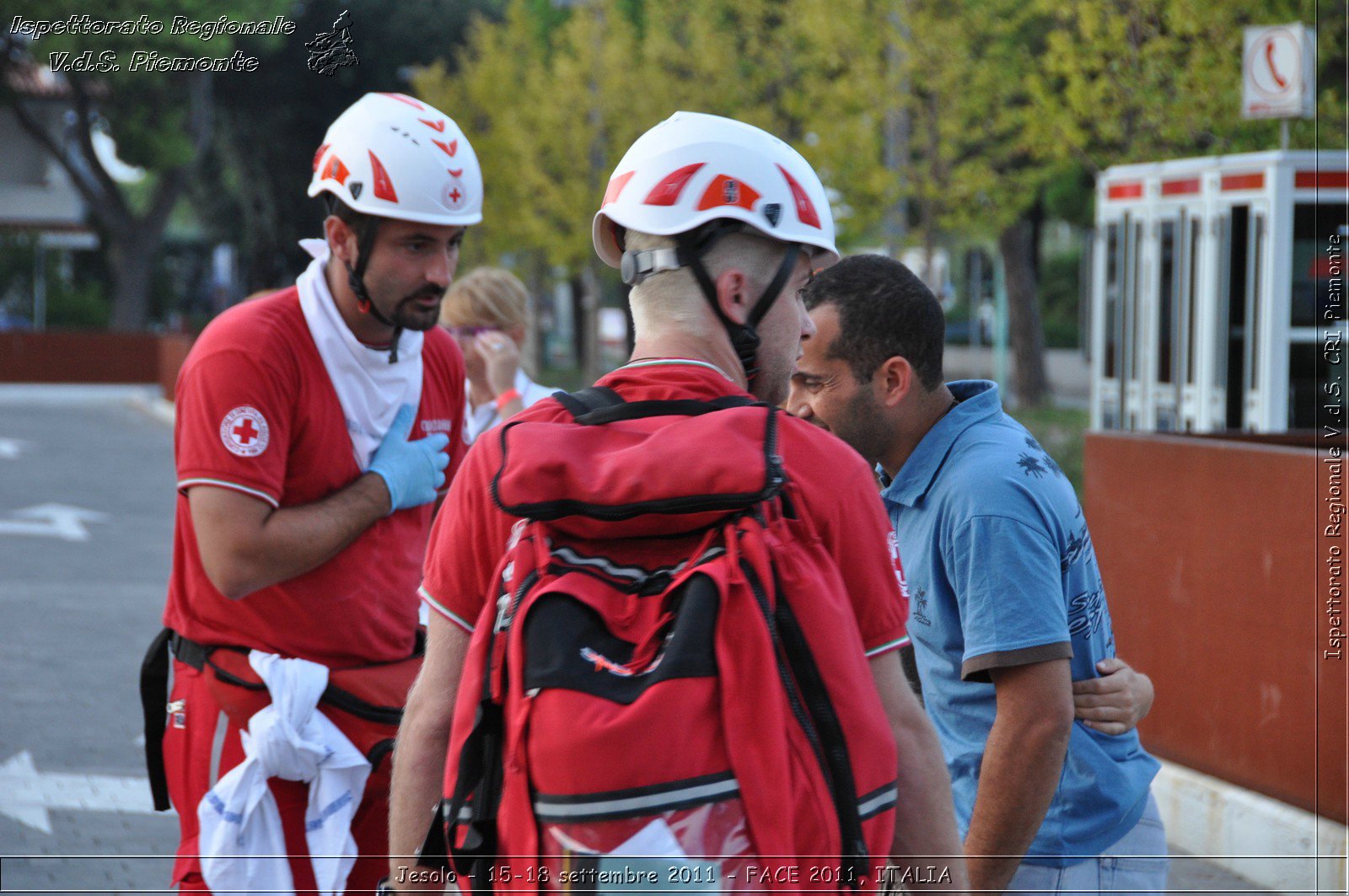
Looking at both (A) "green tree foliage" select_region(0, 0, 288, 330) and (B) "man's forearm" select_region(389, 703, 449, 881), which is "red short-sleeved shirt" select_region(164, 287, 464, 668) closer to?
(B) "man's forearm" select_region(389, 703, 449, 881)

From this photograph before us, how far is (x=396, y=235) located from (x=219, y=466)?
70 centimetres

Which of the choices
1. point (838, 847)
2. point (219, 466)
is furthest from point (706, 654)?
point (219, 466)

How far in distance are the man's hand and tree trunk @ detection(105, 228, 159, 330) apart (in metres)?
41.5

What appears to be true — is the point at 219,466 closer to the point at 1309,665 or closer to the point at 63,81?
the point at 1309,665

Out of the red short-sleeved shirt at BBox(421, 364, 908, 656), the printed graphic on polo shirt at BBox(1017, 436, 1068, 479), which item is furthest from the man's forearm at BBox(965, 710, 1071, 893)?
the red short-sleeved shirt at BBox(421, 364, 908, 656)

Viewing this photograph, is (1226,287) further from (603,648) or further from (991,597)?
(603,648)

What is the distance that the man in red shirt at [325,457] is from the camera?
10.4 feet

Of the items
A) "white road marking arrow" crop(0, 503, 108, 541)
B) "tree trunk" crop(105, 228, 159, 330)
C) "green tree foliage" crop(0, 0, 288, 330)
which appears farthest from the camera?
"tree trunk" crop(105, 228, 159, 330)

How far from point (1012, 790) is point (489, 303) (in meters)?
4.31

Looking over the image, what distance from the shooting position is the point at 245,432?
3.18 meters

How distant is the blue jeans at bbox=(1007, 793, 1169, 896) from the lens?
279cm

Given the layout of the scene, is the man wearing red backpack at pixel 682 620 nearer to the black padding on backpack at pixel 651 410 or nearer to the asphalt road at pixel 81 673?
the black padding on backpack at pixel 651 410

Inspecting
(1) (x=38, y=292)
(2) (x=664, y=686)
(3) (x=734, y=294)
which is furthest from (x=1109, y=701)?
(1) (x=38, y=292)

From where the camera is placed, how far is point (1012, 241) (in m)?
26.1
